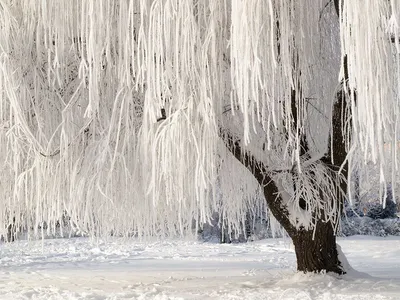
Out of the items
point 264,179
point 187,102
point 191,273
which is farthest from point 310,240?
point 191,273

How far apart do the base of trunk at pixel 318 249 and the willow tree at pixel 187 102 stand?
0.05 feet

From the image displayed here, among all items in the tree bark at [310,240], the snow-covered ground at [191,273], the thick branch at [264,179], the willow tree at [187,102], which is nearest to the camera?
the willow tree at [187,102]

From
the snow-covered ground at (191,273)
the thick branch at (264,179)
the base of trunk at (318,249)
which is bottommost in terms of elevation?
the snow-covered ground at (191,273)

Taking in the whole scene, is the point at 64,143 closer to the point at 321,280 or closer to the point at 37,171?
the point at 37,171

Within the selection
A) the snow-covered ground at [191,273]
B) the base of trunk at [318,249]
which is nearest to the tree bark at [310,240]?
the base of trunk at [318,249]

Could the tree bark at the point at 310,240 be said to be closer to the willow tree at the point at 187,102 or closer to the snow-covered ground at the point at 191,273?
the willow tree at the point at 187,102

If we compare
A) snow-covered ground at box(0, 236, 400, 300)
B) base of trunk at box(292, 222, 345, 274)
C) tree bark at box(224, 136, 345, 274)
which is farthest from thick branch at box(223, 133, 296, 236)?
snow-covered ground at box(0, 236, 400, 300)

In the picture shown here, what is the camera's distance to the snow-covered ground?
21.5ft

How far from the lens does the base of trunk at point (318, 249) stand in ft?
22.9

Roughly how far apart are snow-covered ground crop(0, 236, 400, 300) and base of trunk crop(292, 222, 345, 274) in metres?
0.19

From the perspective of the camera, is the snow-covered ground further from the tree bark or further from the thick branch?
the thick branch

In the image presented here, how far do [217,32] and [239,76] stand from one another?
2.39 ft

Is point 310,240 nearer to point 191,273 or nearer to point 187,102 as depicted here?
point 187,102

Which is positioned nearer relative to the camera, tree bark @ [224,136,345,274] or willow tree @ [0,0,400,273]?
willow tree @ [0,0,400,273]
